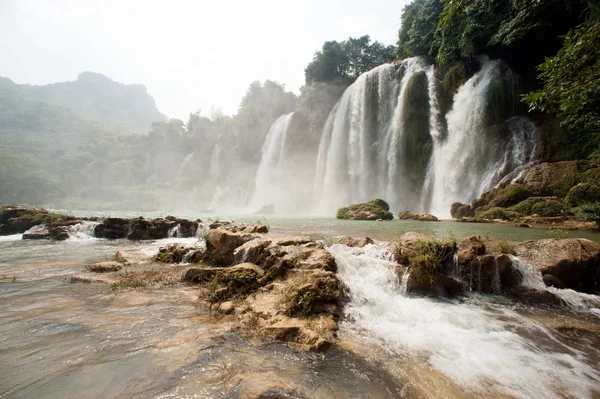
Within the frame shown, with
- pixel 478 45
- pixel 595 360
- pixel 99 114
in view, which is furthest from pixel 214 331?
pixel 99 114

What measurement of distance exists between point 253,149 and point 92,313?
2030 inches

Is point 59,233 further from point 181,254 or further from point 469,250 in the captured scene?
point 469,250

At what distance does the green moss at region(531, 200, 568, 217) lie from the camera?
12070mm

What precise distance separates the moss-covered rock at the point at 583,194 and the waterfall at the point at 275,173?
30880 millimetres

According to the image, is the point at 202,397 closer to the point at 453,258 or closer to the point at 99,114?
the point at 453,258

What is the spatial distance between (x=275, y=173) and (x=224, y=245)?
119 ft

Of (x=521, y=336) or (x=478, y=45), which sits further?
(x=478, y=45)

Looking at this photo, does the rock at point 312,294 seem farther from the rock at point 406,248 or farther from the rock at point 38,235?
the rock at point 38,235

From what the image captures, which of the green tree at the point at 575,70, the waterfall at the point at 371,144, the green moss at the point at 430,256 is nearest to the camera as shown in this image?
the green moss at the point at 430,256

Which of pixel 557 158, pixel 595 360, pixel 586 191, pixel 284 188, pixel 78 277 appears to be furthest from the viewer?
pixel 284 188

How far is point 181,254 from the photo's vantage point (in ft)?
24.1

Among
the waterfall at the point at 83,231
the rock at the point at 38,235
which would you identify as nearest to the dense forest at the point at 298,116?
the waterfall at the point at 83,231

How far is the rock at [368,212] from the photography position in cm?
1880

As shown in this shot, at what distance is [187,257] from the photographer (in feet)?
23.6
